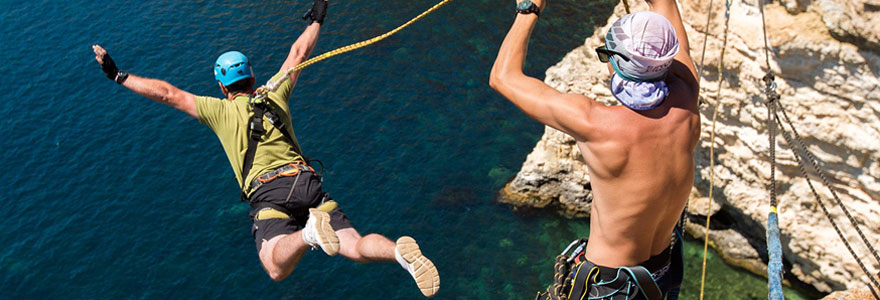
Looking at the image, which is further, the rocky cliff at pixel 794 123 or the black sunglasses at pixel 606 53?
the rocky cliff at pixel 794 123

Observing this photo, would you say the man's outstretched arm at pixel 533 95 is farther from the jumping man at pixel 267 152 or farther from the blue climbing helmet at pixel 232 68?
the blue climbing helmet at pixel 232 68

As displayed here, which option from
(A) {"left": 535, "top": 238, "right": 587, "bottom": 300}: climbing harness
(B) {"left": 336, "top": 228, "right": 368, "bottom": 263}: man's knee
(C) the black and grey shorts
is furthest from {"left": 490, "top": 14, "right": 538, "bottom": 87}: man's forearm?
(C) the black and grey shorts

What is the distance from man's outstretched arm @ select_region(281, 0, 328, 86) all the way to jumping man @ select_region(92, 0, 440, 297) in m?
0.02

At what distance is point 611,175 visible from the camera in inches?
225

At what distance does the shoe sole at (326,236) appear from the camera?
830 centimetres

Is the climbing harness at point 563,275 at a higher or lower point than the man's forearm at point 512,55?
lower

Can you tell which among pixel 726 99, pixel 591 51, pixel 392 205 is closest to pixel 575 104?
pixel 726 99

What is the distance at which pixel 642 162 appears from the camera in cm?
558

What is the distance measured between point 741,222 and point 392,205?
960 centimetres

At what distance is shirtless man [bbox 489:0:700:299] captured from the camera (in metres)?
5.44

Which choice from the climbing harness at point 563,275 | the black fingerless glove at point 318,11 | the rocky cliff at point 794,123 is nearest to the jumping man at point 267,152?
the black fingerless glove at point 318,11

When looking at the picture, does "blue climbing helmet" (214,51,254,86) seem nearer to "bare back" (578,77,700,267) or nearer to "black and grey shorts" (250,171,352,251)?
"black and grey shorts" (250,171,352,251)

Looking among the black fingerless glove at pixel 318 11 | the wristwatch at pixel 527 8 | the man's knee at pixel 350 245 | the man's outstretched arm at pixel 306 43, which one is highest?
the wristwatch at pixel 527 8

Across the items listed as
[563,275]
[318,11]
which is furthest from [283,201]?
[563,275]
